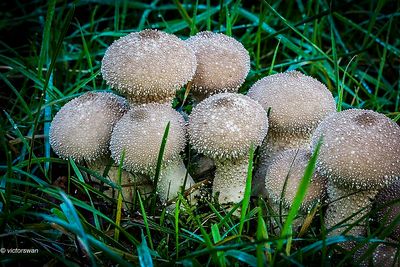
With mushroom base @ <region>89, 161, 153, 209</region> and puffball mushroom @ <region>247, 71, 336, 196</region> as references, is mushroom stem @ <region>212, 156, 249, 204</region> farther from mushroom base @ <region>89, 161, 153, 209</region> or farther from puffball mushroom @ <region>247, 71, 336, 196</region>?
mushroom base @ <region>89, 161, 153, 209</region>

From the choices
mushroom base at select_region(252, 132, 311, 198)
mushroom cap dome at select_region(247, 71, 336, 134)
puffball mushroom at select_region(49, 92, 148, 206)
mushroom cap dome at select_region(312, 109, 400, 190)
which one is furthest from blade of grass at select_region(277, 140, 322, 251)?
puffball mushroom at select_region(49, 92, 148, 206)

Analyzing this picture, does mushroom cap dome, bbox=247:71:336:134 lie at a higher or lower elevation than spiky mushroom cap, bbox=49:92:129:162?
higher

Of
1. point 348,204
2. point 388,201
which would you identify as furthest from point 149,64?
point 388,201

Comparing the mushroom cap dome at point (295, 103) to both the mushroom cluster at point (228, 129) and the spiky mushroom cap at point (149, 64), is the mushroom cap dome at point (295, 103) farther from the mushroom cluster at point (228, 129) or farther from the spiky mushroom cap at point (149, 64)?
the spiky mushroom cap at point (149, 64)

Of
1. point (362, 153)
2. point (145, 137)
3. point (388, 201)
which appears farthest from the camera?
point (145, 137)

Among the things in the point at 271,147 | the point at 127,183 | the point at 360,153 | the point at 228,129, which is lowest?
the point at 127,183

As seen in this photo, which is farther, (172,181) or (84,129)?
(172,181)

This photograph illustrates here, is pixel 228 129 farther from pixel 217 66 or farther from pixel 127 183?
pixel 127 183
